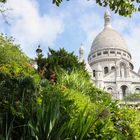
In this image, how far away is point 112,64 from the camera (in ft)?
309

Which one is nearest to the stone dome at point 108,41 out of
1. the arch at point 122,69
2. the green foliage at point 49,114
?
the arch at point 122,69

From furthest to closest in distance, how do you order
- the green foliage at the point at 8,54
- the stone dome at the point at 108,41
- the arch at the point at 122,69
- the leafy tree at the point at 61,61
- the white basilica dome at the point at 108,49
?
the stone dome at the point at 108,41, the white basilica dome at the point at 108,49, the arch at the point at 122,69, the leafy tree at the point at 61,61, the green foliage at the point at 8,54

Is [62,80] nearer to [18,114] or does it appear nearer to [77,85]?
[77,85]

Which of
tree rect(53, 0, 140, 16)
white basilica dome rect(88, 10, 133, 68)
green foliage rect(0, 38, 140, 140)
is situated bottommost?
green foliage rect(0, 38, 140, 140)

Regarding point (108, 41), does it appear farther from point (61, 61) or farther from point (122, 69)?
point (61, 61)

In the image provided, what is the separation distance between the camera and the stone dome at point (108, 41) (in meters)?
97.9

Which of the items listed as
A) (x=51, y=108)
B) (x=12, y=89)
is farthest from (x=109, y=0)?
(x=12, y=89)

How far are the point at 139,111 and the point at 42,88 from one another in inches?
153

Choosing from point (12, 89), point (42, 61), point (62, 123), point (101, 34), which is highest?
point (101, 34)

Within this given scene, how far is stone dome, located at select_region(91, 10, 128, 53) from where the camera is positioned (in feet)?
321

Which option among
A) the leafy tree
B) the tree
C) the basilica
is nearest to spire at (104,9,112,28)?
the basilica

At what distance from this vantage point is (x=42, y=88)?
11.2 meters

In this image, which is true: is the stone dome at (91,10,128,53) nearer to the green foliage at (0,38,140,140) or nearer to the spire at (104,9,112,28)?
the spire at (104,9,112,28)

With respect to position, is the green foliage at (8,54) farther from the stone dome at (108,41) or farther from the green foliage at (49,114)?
the stone dome at (108,41)
